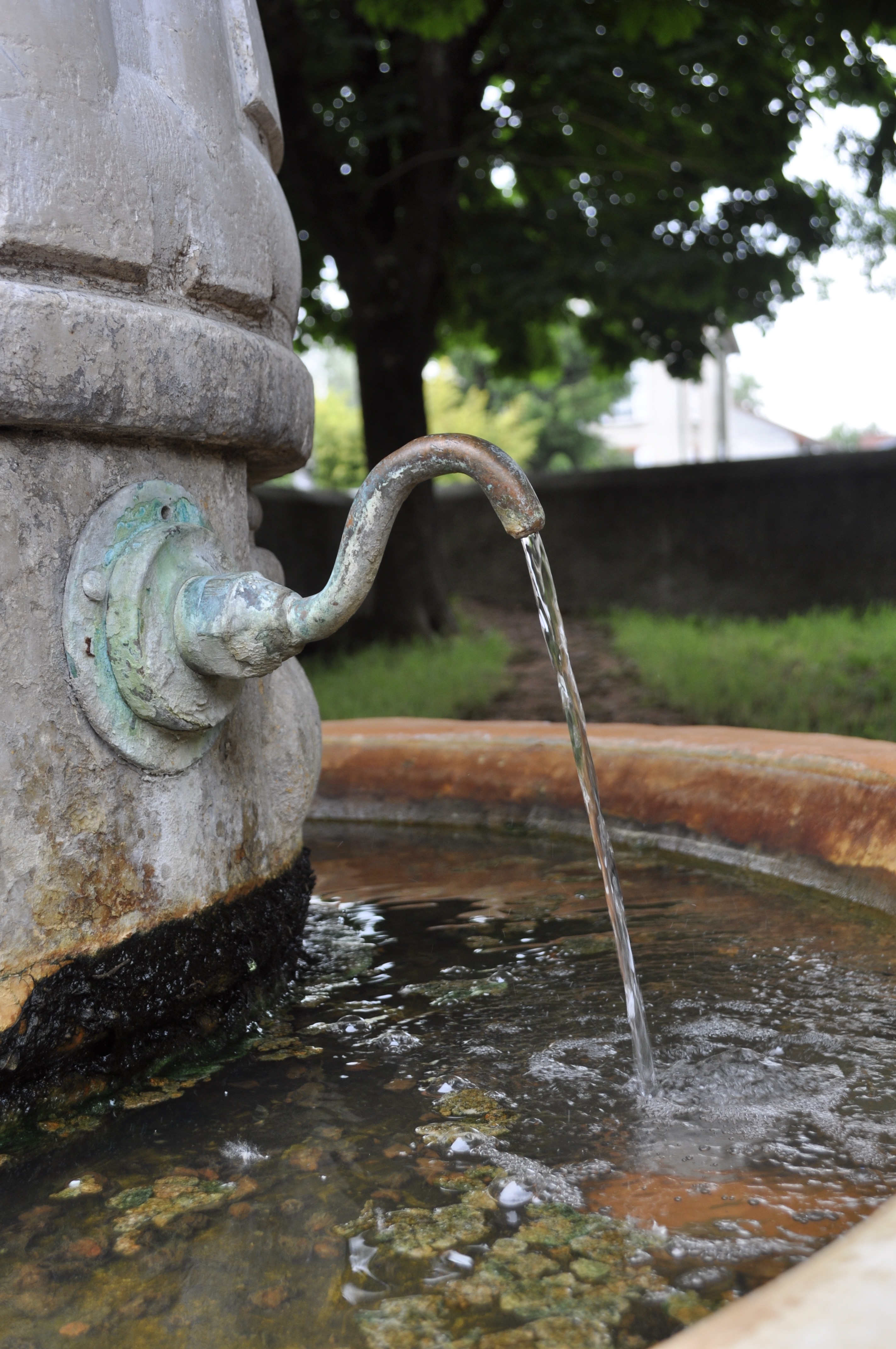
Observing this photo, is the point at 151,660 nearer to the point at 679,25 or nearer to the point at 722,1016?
the point at 722,1016

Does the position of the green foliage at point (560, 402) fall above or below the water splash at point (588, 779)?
above

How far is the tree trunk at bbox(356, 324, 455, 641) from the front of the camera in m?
6.24

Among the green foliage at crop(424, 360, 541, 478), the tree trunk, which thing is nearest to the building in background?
the green foliage at crop(424, 360, 541, 478)

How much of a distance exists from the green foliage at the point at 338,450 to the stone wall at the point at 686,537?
5.55 meters

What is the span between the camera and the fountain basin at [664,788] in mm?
1973

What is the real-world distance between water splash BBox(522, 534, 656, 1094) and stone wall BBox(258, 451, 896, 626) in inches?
223

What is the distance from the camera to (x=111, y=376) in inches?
50.0

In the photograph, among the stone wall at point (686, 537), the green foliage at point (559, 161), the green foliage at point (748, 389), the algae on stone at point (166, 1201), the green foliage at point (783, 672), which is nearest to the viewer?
the algae on stone at point (166, 1201)

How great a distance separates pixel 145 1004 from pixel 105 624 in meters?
0.46

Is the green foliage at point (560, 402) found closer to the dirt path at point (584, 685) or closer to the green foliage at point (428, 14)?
the dirt path at point (584, 685)

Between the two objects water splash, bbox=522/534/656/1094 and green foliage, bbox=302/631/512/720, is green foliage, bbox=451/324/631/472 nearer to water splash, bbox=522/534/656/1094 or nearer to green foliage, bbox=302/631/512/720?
green foliage, bbox=302/631/512/720

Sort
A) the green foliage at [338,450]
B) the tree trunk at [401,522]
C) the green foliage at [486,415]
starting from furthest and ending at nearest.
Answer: the green foliage at [486,415], the green foliage at [338,450], the tree trunk at [401,522]

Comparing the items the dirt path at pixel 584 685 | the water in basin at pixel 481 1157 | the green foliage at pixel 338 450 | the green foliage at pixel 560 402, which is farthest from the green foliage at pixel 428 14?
the green foliage at pixel 560 402

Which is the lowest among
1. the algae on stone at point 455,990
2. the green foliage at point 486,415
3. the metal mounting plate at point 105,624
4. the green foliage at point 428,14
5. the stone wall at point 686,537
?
A: the algae on stone at point 455,990
